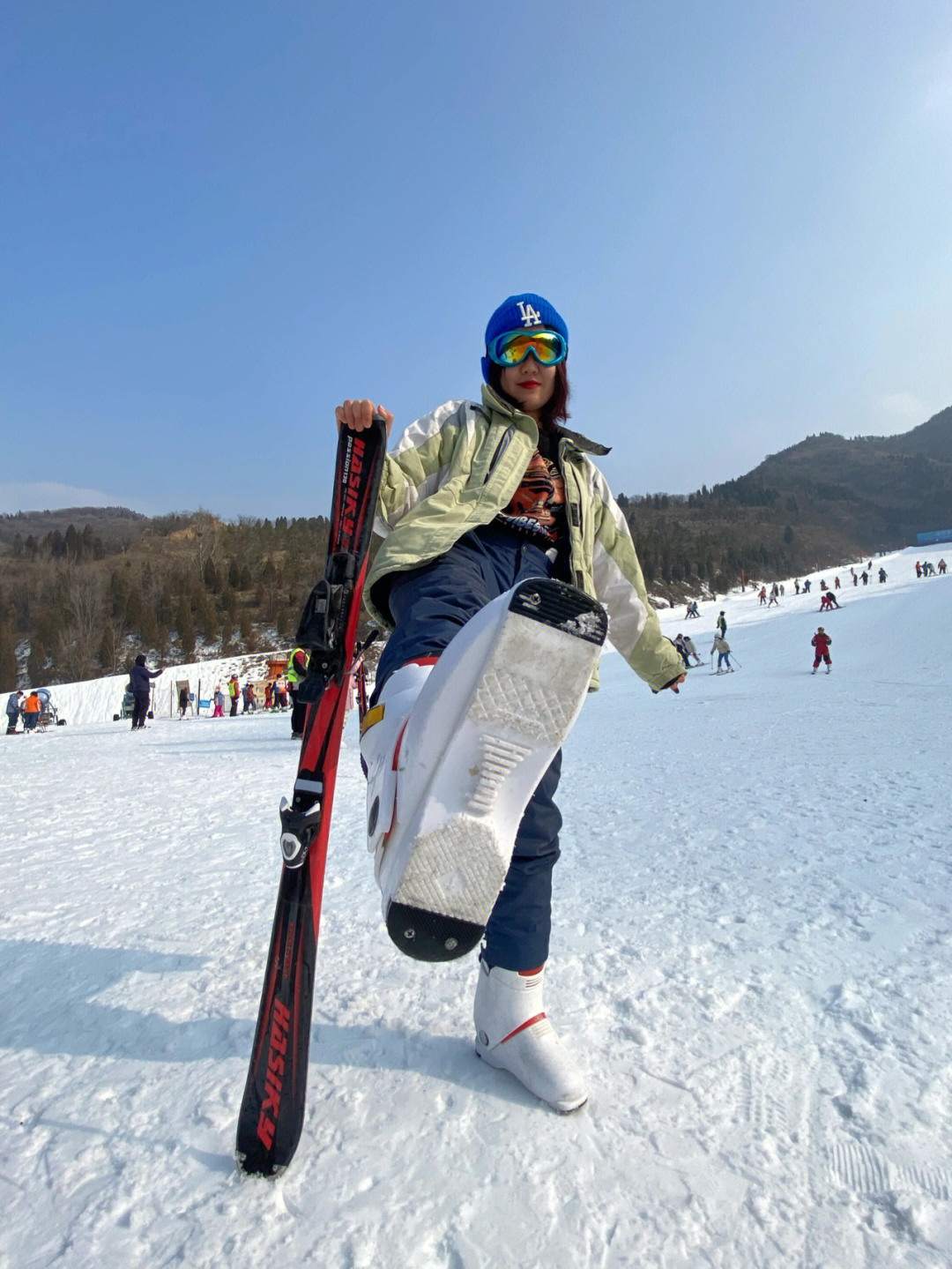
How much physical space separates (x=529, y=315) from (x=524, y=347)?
0.11 metres

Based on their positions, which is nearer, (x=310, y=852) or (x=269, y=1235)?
(x=269, y=1235)

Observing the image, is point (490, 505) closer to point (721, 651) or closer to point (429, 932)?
point (429, 932)

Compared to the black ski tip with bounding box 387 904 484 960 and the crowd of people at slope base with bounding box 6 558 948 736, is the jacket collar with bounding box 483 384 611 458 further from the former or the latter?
the crowd of people at slope base with bounding box 6 558 948 736

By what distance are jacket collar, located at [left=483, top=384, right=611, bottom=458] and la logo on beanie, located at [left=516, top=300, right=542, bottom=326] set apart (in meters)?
0.23

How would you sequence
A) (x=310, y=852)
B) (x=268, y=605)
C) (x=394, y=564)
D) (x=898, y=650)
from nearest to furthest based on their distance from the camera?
(x=310, y=852)
(x=394, y=564)
(x=898, y=650)
(x=268, y=605)

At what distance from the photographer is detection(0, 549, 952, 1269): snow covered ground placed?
1.15 meters

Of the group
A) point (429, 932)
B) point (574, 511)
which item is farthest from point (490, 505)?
point (429, 932)

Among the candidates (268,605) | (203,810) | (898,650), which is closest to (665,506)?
(268,605)

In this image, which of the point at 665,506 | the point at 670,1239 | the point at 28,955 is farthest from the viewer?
the point at 665,506

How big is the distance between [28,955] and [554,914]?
1.88 metres

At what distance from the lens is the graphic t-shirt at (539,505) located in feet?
6.30

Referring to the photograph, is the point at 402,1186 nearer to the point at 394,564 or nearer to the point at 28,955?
the point at 394,564

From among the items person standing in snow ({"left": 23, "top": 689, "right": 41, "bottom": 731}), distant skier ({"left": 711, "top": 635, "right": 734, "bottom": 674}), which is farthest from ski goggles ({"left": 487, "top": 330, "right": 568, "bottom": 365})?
person standing in snow ({"left": 23, "top": 689, "right": 41, "bottom": 731})

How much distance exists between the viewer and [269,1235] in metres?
1.14
